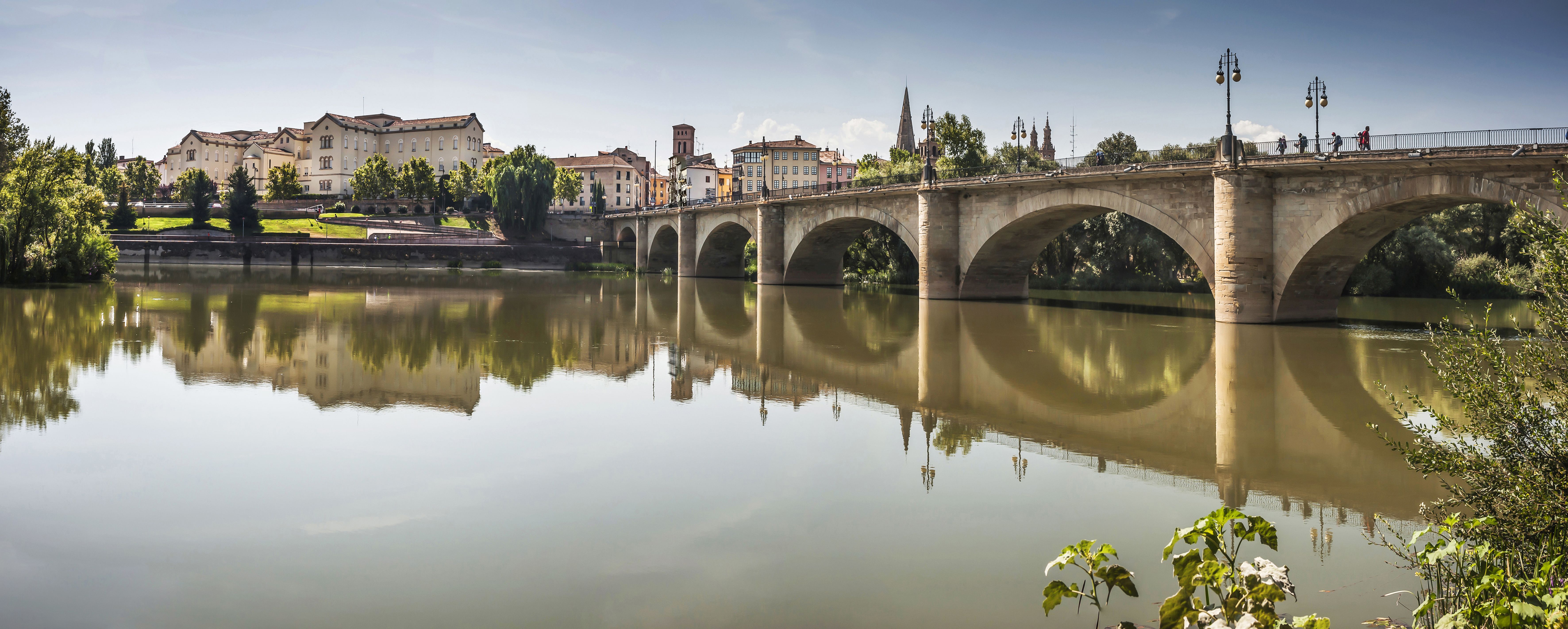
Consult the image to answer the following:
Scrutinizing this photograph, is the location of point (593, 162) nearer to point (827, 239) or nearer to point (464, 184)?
point (464, 184)

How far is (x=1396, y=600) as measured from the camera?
562 cm

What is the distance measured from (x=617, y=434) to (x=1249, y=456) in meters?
6.64

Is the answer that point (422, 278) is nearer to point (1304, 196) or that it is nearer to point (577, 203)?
point (1304, 196)

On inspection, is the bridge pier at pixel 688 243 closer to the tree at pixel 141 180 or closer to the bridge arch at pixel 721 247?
the bridge arch at pixel 721 247

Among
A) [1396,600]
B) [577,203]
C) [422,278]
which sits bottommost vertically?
[1396,600]

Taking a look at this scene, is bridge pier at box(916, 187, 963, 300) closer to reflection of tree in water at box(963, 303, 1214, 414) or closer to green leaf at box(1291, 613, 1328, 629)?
reflection of tree in water at box(963, 303, 1214, 414)

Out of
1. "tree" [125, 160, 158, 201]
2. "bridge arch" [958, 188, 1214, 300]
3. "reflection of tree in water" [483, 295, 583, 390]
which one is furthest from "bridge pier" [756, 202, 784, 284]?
"tree" [125, 160, 158, 201]

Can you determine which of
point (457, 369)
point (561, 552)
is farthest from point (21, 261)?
point (561, 552)

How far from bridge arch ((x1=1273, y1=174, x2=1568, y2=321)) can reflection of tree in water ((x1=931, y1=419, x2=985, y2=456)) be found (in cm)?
1684

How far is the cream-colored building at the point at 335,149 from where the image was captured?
123 m

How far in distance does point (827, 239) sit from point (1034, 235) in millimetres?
15873

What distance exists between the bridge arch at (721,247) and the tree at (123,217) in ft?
186

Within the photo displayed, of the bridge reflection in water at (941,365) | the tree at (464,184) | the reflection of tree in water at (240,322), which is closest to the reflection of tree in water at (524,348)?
the bridge reflection in water at (941,365)

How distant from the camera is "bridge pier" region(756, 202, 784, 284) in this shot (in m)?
52.1
